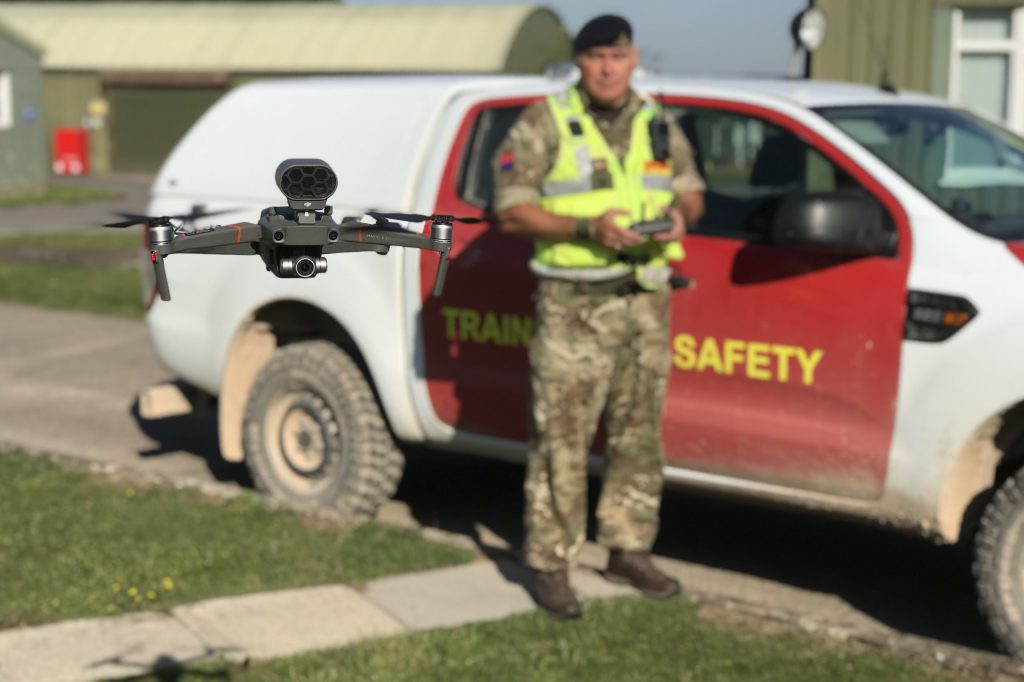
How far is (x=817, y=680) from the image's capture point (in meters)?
4.81

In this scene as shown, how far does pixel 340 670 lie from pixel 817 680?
4.64 ft

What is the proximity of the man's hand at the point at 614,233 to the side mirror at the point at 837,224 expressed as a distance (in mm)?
563

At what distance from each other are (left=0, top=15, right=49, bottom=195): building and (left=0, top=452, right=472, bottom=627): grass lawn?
88.8ft

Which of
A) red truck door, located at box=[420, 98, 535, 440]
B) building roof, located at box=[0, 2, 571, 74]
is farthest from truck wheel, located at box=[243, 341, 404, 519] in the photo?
building roof, located at box=[0, 2, 571, 74]

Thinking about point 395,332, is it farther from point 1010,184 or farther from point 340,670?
point 1010,184

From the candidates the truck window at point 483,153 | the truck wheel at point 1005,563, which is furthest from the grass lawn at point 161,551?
the truck wheel at point 1005,563

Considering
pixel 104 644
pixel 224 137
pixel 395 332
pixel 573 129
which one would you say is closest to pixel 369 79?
pixel 224 137

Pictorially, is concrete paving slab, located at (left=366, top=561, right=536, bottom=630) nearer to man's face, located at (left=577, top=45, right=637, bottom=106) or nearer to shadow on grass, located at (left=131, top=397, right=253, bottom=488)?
man's face, located at (left=577, top=45, right=637, bottom=106)

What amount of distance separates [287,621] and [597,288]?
148 centimetres

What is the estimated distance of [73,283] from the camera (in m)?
16.5

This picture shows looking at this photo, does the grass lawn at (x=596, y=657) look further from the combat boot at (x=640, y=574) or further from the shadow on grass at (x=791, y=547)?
the shadow on grass at (x=791, y=547)

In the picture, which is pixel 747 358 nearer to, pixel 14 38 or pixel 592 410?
pixel 592 410

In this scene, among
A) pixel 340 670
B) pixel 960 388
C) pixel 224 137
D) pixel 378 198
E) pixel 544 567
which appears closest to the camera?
pixel 340 670

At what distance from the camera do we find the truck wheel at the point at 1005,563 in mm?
5062
